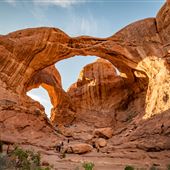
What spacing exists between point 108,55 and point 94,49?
5.43 feet

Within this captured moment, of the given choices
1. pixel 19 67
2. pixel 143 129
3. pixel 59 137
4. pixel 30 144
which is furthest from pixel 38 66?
pixel 143 129

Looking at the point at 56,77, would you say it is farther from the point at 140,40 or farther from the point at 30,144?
the point at 30,144

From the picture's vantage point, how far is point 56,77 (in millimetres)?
38000

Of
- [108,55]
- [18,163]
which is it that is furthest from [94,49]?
[18,163]

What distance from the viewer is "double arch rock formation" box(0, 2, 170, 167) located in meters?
22.5

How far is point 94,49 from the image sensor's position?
26922 millimetres

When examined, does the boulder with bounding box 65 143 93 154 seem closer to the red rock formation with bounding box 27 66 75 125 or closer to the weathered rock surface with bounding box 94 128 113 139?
the weathered rock surface with bounding box 94 128 113 139

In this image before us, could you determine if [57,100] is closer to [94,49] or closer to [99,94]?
[99,94]

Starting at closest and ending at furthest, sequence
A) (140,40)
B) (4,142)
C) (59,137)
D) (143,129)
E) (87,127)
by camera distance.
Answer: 1. (4,142)
2. (143,129)
3. (59,137)
4. (140,40)
5. (87,127)

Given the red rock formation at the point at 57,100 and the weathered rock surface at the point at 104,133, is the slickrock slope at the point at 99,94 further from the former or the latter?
the weathered rock surface at the point at 104,133

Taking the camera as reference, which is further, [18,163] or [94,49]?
[94,49]

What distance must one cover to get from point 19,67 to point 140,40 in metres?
12.5

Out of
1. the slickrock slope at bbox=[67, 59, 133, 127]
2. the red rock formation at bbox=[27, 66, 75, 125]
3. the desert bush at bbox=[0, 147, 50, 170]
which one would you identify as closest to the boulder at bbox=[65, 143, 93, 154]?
the desert bush at bbox=[0, 147, 50, 170]

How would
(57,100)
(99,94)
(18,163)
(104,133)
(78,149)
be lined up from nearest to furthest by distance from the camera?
1. (18,163)
2. (78,149)
3. (104,133)
4. (57,100)
5. (99,94)
